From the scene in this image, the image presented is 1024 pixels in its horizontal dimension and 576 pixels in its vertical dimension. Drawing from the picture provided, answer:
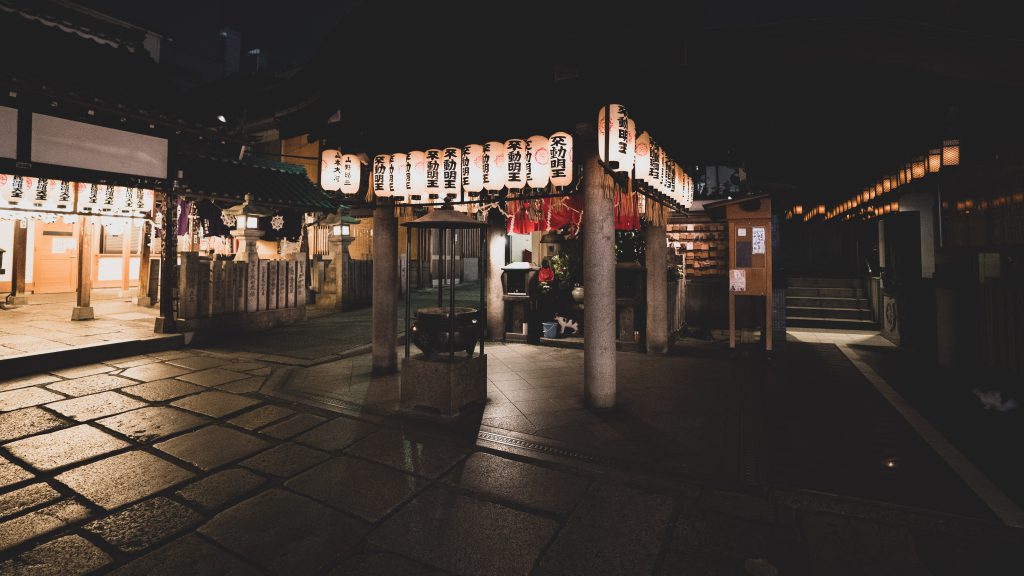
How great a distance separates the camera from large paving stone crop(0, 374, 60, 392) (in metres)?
7.58

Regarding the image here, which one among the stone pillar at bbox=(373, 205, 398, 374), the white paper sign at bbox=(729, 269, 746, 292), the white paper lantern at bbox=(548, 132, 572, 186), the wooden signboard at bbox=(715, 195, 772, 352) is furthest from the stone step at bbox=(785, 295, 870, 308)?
the stone pillar at bbox=(373, 205, 398, 374)

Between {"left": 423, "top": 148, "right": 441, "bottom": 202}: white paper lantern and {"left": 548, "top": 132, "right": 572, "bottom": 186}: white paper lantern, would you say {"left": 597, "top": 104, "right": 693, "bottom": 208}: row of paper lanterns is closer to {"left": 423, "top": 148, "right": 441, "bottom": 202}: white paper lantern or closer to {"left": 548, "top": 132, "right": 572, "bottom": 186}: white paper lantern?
{"left": 548, "top": 132, "right": 572, "bottom": 186}: white paper lantern

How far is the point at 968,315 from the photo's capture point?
8477 millimetres

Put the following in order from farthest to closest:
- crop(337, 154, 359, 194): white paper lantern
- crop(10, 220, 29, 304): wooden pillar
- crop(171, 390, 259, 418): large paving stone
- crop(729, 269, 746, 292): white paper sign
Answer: crop(10, 220, 29, 304): wooden pillar → crop(729, 269, 746, 292): white paper sign → crop(337, 154, 359, 194): white paper lantern → crop(171, 390, 259, 418): large paving stone

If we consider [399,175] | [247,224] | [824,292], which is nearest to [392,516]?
[399,175]

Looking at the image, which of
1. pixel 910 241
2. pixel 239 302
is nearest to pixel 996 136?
pixel 910 241

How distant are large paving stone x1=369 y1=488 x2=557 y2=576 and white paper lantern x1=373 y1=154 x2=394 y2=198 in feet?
20.3

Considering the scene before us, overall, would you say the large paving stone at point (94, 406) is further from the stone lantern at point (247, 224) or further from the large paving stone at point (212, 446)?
the stone lantern at point (247, 224)

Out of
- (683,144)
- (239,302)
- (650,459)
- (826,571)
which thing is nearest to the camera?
(826,571)

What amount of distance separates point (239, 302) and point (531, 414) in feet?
36.7

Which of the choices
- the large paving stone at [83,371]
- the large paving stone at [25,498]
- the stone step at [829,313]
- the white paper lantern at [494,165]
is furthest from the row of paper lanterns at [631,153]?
the large paving stone at [83,371]

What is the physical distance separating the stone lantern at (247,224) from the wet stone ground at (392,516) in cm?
955

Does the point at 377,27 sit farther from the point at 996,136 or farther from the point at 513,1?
the point at 996,136

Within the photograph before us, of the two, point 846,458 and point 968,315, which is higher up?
point 968,315
